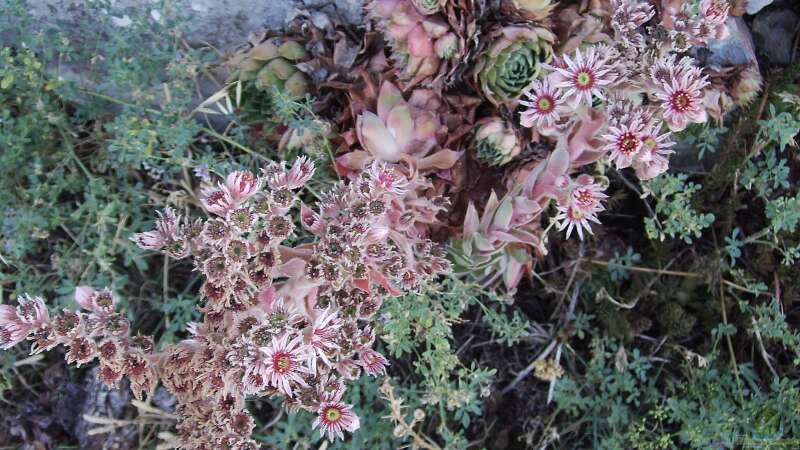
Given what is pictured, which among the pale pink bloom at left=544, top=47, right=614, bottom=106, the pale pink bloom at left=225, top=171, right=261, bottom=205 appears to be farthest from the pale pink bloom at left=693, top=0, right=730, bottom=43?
the pale pink bloom at left=225, top=171, right=261, bottom=205

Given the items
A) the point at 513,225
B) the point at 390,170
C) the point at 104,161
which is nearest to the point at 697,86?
the point at 513,225

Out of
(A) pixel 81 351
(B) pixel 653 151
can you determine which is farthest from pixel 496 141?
(A) pixel 81 351

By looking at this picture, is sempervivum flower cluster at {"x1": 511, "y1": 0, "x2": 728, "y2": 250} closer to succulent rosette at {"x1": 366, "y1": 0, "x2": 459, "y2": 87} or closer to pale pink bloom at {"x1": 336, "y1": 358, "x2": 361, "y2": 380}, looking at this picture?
succulent rosette at {"x1": 366, "y1": 0, "x2": 459, "y2": 87}

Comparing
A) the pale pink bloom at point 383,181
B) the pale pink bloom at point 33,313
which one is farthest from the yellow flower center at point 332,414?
the pale pink bloom at point 33,313

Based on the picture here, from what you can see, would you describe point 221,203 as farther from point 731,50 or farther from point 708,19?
point 731,50

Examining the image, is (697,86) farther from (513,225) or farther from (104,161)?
(104,161)

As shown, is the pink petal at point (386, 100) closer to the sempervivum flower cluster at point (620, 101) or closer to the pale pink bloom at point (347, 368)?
the sempervivum flower cluster at point (620, 101)

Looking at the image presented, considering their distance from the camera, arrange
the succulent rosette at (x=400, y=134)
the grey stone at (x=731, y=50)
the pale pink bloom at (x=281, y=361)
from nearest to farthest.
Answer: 1. the pale pink bloom at (x=281, y=361)
2. the succulent rosette at (x=400, y=134)
3. the grey stone at (x=731, y=50)
